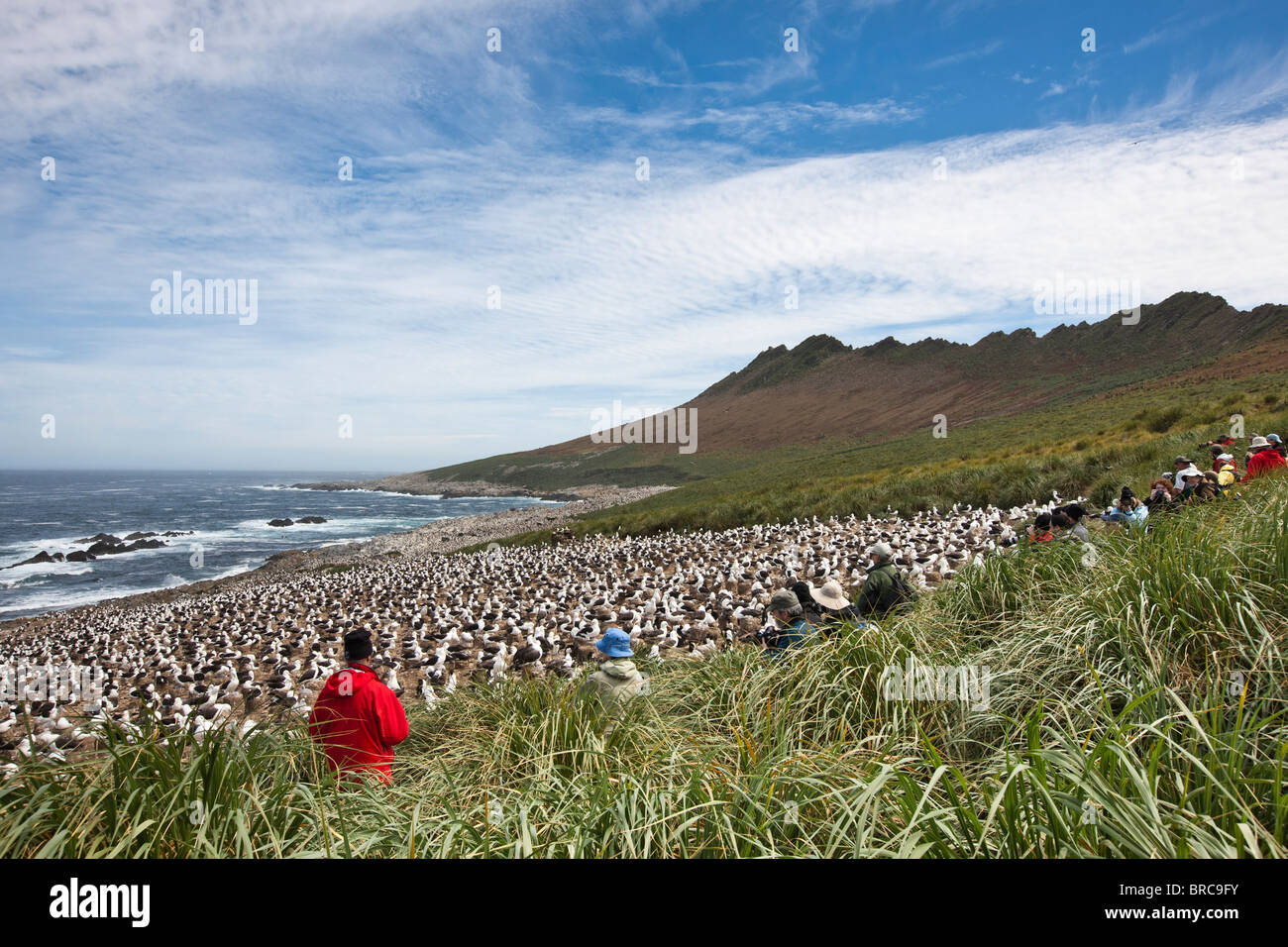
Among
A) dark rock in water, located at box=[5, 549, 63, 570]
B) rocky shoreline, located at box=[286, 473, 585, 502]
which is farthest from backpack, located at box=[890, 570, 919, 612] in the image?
rocky shoreline, located at box=[286, 473, 585, 502]

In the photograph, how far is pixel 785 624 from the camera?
5.63m

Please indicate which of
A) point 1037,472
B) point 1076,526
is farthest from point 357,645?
point 1037,472

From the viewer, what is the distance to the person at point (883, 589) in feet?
18.9

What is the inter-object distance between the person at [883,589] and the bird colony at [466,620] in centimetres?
81

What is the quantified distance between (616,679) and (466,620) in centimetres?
979

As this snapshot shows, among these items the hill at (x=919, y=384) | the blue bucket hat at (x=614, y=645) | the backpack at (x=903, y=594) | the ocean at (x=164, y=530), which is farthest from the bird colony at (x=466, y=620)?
the hill at (x=919, y=384)

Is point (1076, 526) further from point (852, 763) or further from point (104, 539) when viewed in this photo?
point (104, 539)

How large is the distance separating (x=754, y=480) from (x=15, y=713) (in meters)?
44.9

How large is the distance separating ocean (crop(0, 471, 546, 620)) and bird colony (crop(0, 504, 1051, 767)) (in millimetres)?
14326

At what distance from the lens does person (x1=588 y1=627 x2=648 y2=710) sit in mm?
4141

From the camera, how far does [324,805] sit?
9.43 ft
